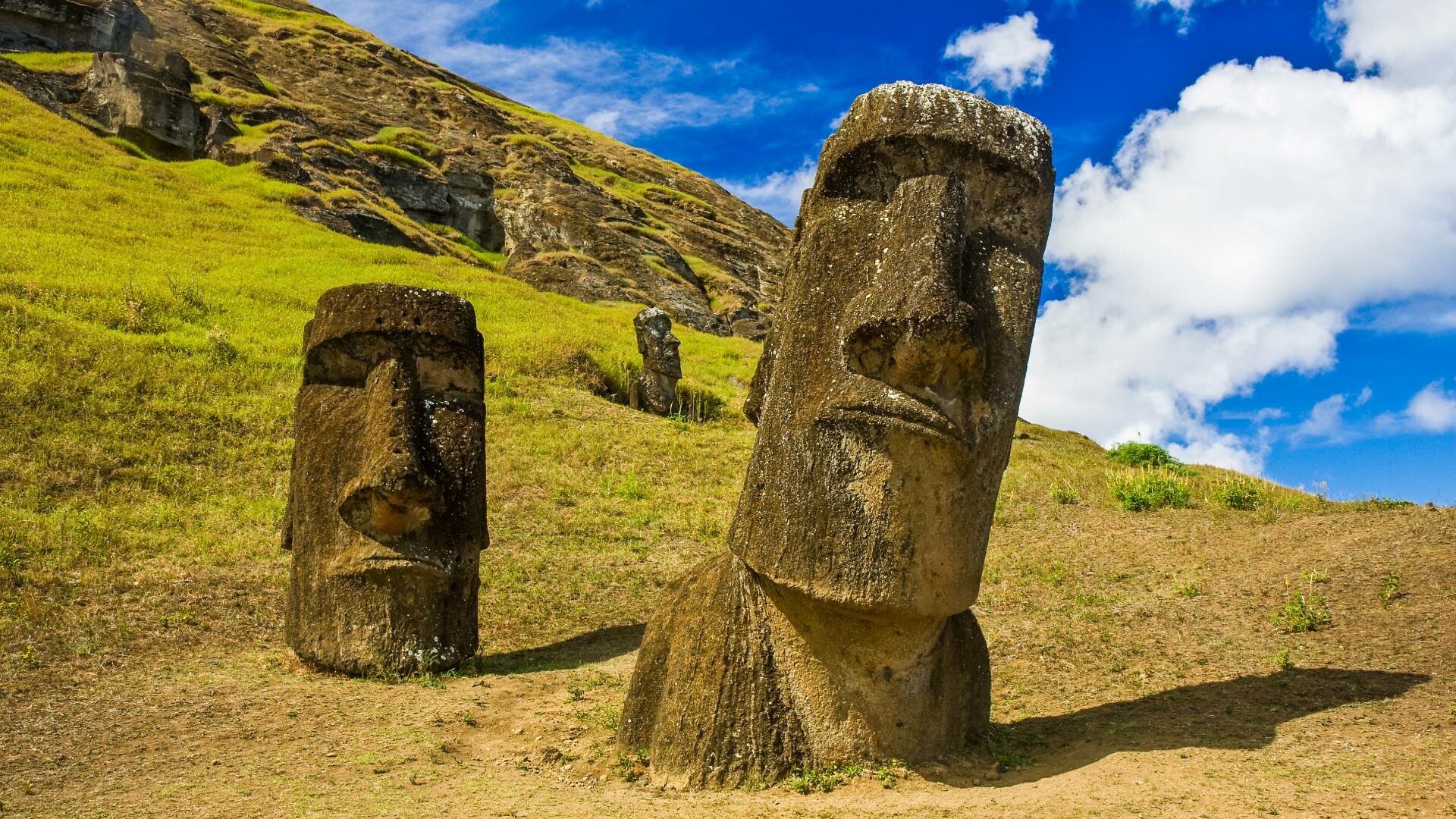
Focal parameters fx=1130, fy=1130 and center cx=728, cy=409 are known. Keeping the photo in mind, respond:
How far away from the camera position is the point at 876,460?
19.3 feet

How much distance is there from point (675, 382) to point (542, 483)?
954 cm

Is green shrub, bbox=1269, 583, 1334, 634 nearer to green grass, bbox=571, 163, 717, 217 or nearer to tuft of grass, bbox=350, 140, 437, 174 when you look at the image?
tuft of grass, bbox=350, 140, 437, 174

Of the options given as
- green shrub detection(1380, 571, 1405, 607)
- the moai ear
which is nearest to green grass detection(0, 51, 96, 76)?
the moai ear

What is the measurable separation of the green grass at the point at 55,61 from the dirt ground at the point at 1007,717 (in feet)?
139

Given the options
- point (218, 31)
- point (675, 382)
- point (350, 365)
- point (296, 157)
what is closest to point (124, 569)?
point (350, 365)

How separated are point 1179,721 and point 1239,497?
7984 mm

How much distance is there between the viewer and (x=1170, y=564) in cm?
1180

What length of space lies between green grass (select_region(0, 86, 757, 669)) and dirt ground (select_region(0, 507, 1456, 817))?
3.50 ft

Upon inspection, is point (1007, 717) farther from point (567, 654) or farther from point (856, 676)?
point (567, 654)

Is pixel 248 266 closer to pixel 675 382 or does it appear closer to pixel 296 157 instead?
pixel 675 382

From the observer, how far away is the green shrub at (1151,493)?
47.6 ft

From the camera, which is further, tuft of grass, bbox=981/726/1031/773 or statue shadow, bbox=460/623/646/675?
statue shadow, bbox=460/623/646/675

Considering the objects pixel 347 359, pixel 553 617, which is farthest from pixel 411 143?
pixel 347 359

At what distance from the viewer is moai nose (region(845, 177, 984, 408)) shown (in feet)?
18.8
